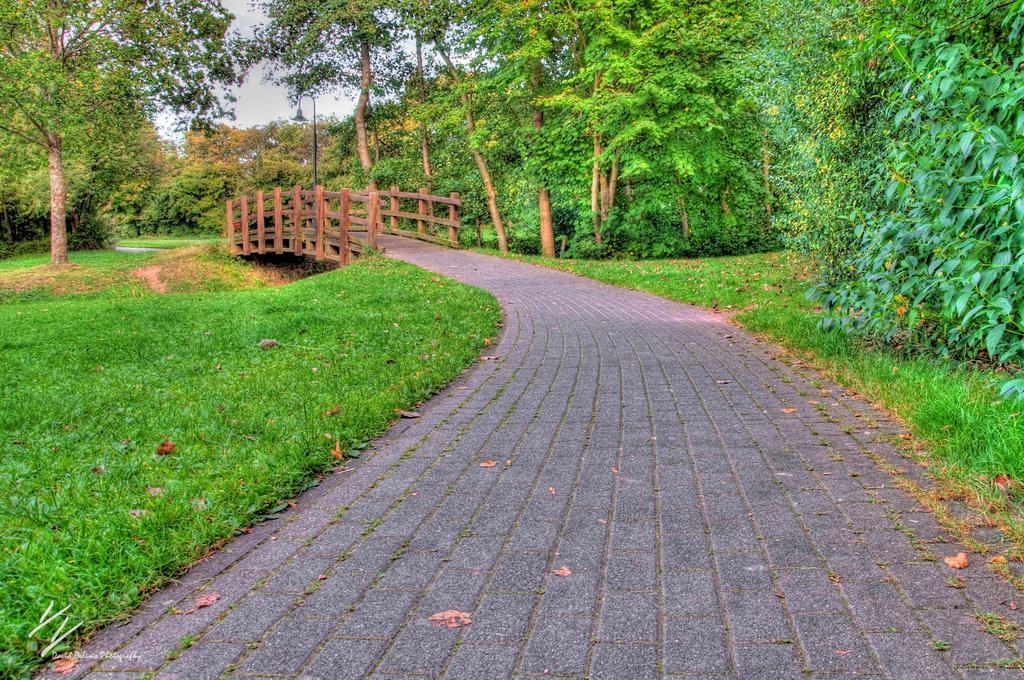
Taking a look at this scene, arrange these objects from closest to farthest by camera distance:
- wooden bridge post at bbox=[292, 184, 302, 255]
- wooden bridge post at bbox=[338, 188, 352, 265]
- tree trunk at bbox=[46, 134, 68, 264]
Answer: wooden bridge post at bbox=[338, 188, 352, 265] < wooden bridge post at bbox=[292, 184, 302, 255] < tree trunk at bbox=[46, 134, 68, 264]

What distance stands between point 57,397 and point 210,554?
3775 mm

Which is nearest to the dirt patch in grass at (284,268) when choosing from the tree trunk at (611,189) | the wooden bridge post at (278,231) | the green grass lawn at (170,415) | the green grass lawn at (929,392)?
the wooden bridge post at (278,231)

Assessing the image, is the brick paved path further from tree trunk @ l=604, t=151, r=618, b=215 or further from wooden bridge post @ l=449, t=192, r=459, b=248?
wooden bridge post @ l=449, t=192, r=459, b=248

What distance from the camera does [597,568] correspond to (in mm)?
2816

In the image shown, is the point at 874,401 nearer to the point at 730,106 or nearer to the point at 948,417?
the point at 948,417

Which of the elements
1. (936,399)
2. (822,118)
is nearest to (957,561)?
(936,399)

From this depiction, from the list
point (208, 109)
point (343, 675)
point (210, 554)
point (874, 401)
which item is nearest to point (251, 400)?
point (210, 554)

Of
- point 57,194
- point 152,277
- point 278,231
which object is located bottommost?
point 152,277

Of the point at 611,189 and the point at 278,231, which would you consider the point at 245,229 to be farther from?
the point at 611,189

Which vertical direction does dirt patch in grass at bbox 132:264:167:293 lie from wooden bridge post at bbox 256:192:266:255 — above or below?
below

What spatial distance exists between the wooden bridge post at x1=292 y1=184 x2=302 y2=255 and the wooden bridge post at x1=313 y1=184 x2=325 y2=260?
1.39 metres

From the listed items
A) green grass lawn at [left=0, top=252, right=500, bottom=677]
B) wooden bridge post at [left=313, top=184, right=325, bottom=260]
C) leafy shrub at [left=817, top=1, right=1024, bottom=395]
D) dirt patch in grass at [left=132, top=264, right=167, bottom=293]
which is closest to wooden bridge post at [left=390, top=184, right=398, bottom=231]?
wooden bridge post at [left=313, top=184, right=325, bottom=260]

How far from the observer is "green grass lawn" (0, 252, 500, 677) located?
288 centimetres

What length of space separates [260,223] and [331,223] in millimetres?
3081
